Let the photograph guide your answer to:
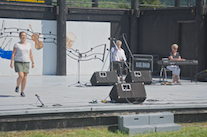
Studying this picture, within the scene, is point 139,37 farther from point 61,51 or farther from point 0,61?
point 0,61

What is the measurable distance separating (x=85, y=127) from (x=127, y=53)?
8.89 m

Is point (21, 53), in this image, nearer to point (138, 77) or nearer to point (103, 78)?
point (103, 78)

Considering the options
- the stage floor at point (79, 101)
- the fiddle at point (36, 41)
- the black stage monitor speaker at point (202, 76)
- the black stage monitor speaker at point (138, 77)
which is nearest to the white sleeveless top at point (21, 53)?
the stage floor at point (79, 101)

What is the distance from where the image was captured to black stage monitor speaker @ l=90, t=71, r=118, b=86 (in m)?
9.94

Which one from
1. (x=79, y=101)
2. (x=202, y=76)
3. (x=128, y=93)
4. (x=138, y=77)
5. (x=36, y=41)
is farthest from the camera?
(x=36, y=41)

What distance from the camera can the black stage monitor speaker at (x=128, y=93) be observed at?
6.62m

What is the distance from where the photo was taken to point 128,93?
6684 mm

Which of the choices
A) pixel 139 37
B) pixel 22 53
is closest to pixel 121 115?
pixel 22 53

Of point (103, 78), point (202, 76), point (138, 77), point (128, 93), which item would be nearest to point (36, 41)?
point (103, 78)

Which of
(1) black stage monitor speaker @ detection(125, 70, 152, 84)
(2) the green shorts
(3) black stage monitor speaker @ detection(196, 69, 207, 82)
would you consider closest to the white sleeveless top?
(2) the green shorts

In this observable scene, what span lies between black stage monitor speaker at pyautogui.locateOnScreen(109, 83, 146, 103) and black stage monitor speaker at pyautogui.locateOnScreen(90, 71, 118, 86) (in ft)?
10.2

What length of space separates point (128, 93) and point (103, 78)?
11.1 ft

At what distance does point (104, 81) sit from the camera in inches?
393

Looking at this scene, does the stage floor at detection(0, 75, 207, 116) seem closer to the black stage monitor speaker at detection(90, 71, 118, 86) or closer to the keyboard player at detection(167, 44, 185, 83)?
the black stage monitor speaker at detection(90, 71, 118, 86)
